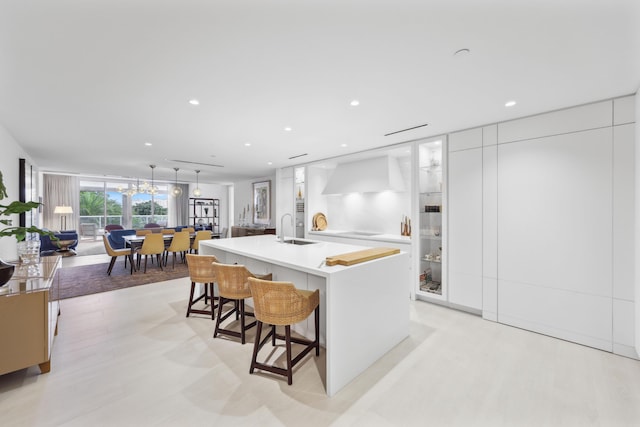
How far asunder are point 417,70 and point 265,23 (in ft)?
3.85

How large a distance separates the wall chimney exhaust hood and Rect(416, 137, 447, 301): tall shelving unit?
25.9 inches

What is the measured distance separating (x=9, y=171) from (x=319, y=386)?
4.96 m

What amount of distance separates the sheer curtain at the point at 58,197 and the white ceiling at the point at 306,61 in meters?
8.23

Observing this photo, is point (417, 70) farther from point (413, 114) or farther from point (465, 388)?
point (465, 388)

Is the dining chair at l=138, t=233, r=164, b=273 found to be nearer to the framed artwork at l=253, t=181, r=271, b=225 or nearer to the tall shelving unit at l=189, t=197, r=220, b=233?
the framed artwork at l=253, t=181, r=271, b=225

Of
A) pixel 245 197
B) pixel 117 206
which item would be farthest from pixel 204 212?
pixel 117 206

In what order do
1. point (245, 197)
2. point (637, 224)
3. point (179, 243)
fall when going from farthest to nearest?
point (245, 197) < point (179, 243) < point (637, 224)

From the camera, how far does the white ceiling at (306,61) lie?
143 centimetres

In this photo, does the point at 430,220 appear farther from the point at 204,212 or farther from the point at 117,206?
the point at 117,206

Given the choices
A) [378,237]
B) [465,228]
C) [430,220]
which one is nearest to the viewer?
[465,228]

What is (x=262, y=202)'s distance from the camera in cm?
880

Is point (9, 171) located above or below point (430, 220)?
above

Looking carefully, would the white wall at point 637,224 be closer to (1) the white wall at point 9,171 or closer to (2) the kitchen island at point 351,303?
(2) the kitchen island at point 351,303

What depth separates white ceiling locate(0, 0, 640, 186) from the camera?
1433mm
